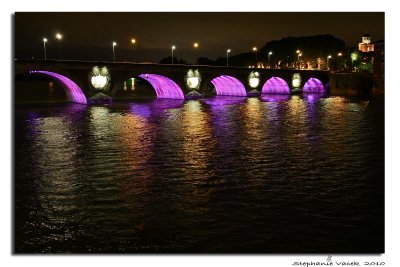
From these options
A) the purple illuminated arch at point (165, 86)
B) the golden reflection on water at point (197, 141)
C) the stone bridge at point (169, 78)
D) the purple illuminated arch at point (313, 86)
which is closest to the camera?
the golden reflection on water at point (197, 141)

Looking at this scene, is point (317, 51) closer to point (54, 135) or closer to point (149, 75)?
point (149, 75)

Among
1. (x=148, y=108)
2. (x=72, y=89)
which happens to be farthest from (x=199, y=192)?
(x=72, y=89)

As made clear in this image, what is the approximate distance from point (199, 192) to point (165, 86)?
198 ft

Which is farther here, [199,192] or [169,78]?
[169,78]

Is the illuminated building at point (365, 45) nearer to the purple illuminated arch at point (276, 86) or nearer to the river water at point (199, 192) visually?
the purple illuminated arch at point (276, 86)

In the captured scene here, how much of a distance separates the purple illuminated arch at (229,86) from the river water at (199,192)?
5164 cm

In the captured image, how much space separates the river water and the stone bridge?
91.5 feet

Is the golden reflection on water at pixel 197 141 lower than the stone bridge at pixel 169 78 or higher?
lower

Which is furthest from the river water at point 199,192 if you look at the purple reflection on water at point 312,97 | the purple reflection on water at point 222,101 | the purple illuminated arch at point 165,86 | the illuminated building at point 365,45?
the illuminated building at point 365,45

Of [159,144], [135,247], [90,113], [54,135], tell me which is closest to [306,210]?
[135,247]

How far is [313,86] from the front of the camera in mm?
97875

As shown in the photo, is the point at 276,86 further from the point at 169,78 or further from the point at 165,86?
the point at 169,78

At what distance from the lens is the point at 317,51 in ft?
457

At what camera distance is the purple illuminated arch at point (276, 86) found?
9112cm
